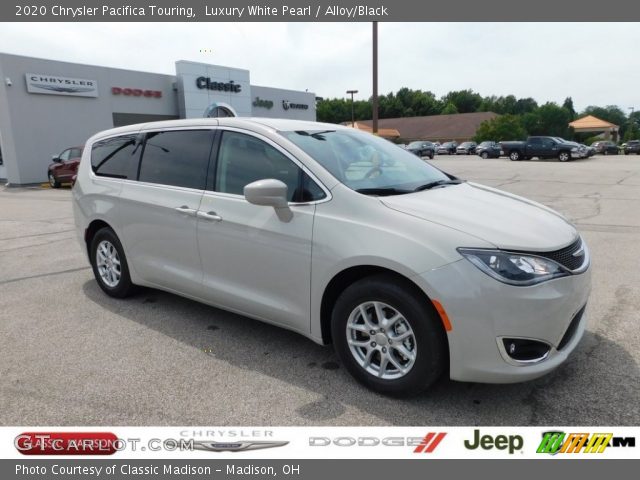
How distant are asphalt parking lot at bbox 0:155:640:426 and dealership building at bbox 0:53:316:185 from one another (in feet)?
57.4

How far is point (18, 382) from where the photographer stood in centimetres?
337

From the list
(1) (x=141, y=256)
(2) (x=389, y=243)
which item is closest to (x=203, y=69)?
(1) (x=141, y=256)

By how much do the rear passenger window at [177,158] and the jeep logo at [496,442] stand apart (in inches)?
105

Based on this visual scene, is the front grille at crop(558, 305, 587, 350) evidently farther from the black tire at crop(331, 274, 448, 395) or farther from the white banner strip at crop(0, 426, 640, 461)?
the black tire at crop(331, 274, 448, 395)

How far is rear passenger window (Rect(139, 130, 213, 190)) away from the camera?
156 inches

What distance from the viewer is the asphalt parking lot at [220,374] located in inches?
114

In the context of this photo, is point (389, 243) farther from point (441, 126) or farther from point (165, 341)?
point (441, 126)

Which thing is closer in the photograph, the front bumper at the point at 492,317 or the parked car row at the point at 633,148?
the front bumper at the point at 492,317

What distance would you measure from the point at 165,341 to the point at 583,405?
3.09 m

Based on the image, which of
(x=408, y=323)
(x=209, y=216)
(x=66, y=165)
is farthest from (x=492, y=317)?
(x=66, y=165)

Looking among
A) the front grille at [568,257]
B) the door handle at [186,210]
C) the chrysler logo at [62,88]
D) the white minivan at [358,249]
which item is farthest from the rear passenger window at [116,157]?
the chrysler logo at [62,88]

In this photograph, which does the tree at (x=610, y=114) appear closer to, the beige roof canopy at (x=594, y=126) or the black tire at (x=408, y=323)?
the beige roof canopy at (x=594, y=126)

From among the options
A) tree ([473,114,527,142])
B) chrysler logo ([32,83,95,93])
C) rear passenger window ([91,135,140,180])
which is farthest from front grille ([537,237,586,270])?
tree ([473,114,527,142])
